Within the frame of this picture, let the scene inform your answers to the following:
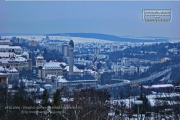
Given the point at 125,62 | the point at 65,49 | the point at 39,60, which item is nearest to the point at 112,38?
the point at 125,62

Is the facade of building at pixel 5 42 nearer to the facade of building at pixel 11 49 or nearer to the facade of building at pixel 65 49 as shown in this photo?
the facade of building at pixel 11 49

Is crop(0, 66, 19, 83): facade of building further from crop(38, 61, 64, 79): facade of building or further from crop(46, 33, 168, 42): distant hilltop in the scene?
crop(46, 33, 168, 42): distant hilltop

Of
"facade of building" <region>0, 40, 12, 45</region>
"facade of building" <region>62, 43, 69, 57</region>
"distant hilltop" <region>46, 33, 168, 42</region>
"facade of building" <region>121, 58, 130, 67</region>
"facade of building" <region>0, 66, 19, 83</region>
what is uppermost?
"distant hilltop" <region>46, 33, 168, 42</region>

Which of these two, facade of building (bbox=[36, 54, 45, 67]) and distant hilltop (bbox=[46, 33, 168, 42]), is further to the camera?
facade of building (bbox=[36, 54, 45, 67])

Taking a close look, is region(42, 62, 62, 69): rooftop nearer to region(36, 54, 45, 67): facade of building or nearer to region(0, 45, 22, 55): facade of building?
region(36, 54, 45, 67): facade of building

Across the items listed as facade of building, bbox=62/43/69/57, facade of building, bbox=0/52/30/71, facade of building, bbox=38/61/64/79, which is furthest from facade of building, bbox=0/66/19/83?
facade of building, bbox=62/43/69/57

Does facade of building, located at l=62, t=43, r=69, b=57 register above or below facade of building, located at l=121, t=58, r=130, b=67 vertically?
above

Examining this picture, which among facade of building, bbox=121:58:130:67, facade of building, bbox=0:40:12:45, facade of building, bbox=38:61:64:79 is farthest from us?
facade of building, bbox=38:61:64:79

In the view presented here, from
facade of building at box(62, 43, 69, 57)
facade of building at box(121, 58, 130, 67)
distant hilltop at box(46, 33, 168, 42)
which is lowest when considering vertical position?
facade of building at box(121, 58, 130, 67)

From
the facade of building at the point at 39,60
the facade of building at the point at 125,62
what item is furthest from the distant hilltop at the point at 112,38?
the facade of building at the point at 39,60

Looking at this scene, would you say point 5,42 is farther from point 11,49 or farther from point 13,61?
point 13,61

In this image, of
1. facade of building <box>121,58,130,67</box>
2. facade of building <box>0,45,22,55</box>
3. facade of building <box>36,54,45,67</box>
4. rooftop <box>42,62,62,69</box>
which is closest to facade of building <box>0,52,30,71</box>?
facade of building <box>0,45,22,55</box>

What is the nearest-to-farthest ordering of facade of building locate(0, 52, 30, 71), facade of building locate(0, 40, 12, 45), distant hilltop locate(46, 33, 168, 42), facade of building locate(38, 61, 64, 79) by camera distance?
facade of building locate(0, 40, 12, 45) < facade of building locate(0, 52, 30, 71) < distant hilltop locate(46, 33, 168, 42) < facade of building locate(38, 61, 64, 79)

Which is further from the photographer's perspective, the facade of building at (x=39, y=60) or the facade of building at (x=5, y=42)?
the facade of building at (x=39, y=60)
